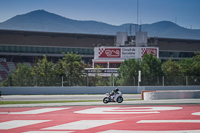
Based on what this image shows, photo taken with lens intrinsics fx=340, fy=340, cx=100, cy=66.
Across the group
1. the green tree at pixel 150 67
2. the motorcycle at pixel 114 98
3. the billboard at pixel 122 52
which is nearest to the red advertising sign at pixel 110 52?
the billboard at pixel 122 52

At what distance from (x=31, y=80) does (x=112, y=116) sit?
25.2m

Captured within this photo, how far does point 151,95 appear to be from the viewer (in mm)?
30438

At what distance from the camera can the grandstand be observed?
7944 centimetres

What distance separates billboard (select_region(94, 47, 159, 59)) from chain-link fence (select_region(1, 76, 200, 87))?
27.7m

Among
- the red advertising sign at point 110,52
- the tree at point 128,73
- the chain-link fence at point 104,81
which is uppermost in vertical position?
the red advertising sign at point 110,52

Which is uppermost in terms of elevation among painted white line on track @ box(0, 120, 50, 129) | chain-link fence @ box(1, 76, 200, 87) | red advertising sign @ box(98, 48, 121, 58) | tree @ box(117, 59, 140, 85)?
red advertising sign @ box(98, 48, 121, 58)

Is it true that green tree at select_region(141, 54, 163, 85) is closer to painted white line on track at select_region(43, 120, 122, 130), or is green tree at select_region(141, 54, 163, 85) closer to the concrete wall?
the concrete wall

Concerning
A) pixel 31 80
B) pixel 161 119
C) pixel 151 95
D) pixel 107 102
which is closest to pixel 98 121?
pixel 161 119

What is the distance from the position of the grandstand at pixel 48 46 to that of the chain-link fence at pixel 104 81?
33.0m

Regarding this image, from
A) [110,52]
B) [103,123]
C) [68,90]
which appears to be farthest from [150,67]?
[103,123]

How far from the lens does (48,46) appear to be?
82375mm

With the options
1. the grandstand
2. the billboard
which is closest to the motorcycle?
the billboard

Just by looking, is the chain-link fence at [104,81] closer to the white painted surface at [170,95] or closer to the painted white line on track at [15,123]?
the white painted surface at [170,95]

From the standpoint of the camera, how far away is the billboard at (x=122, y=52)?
2923 inches
